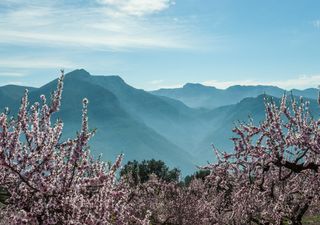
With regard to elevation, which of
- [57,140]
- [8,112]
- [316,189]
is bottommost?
[316,189]

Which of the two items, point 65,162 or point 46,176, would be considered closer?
point 46,176

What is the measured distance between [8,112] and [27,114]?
47 cm

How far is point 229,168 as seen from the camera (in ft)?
42.9

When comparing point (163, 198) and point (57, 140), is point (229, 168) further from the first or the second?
point (163, 198)

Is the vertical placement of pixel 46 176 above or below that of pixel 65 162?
below

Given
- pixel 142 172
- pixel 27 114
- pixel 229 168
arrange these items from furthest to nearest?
pixel 142 172
pixel 229 168
pixel 27 114

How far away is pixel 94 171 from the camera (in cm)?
984

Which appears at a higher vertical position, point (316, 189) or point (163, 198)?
point (316, 189)

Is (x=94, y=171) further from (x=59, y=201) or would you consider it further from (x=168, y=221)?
(x=168, y=221)

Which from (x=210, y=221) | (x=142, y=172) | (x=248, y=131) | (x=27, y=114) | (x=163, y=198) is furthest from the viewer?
(x=142, y=172)

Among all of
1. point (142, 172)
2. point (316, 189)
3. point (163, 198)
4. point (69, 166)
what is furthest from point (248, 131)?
point (142, 172)

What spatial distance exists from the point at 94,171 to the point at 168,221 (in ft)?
110

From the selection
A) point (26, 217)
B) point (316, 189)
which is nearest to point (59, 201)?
point (26, 217)

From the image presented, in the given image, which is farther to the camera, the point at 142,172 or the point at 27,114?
the point at 142,172
